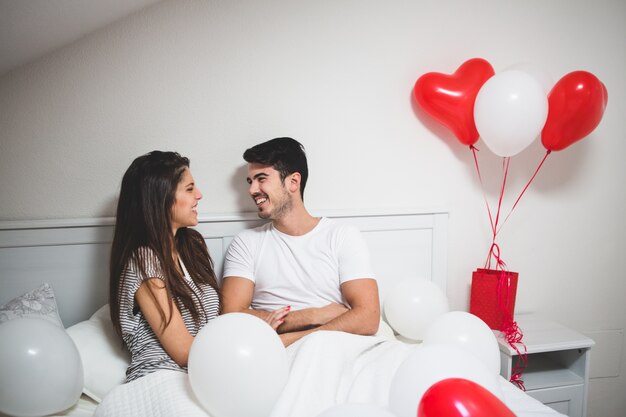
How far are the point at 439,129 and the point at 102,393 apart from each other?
1.81 meters

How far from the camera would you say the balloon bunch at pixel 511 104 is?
1795mm

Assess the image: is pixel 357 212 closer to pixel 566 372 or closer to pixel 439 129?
pixel 439 129

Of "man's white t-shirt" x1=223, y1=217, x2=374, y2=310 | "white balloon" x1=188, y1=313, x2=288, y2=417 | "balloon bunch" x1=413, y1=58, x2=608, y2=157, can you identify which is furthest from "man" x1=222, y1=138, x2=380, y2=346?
"balloon bunch" x1=413, y1=58, x2=608, y2=157

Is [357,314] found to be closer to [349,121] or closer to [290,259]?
[290,259]

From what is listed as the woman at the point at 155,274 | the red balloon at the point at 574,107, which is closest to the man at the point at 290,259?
the woman at the point at 155,274

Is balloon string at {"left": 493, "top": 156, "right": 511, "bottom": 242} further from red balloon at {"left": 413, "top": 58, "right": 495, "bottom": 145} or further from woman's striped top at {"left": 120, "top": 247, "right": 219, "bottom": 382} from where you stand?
woman's striped top at {"left": 120, "top": 247, "right": 219, "bottom": 382}

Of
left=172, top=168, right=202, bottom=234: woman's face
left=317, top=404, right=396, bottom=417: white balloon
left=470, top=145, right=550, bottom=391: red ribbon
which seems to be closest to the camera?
left=317, top=404, right=396, bottom=417: white balloon

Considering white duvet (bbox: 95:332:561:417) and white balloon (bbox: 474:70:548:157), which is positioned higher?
white balloon (bbox: 474:70:548:157)

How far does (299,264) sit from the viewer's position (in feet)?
6.09

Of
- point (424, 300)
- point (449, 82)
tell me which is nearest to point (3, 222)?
point (424, 300)

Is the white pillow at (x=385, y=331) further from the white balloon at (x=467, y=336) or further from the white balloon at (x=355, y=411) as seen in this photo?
the white balloon at (x=355, y=411)

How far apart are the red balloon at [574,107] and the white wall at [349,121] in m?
0.39

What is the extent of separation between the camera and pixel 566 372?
6.71 ft

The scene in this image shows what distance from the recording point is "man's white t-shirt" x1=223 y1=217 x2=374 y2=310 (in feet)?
6.03
